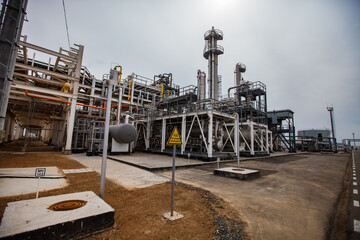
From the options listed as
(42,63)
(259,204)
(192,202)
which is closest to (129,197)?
(192,202)

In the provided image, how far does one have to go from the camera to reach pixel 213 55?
76.9ft

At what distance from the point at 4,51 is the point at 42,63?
25.6 m

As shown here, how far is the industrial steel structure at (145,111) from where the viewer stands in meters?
13.9

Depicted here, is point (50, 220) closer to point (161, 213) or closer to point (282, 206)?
point (161, 213)

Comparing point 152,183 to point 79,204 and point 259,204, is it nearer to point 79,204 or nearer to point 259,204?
point 79,204

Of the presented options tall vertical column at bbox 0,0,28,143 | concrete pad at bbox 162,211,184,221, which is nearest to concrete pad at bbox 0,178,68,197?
tall vertical column at bbox 0,0,28,143

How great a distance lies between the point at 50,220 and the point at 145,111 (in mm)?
19702

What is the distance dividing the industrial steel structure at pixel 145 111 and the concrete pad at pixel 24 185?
4.51m

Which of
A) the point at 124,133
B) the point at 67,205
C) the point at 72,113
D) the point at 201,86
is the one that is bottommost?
the point at 67,205

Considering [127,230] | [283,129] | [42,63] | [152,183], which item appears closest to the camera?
[127,230]

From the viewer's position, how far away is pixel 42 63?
73.8ft

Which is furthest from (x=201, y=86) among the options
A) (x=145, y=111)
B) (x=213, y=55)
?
(x=145, y=111)

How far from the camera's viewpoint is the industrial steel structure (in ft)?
45.8

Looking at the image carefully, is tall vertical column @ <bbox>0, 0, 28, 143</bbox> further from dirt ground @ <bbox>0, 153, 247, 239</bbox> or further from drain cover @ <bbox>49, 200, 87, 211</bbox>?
dirt ground @ <bbox>0, 153, 247, 239</bbox>
